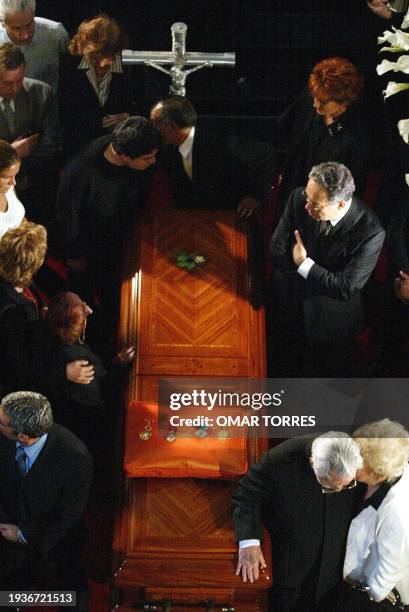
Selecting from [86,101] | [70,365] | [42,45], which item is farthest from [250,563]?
[42,45]

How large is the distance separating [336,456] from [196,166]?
6.45 feet

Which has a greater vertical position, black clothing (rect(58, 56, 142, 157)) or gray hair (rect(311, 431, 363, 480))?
black clothing (rect(58, 56, 142, 157))

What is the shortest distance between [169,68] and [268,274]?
1299 millimetres

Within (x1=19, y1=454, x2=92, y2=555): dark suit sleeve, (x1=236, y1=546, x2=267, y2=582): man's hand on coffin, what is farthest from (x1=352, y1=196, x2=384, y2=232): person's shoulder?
(x1=19, y1=454, x2=92, y2=555): dark suit sleeve

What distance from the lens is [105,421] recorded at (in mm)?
6629

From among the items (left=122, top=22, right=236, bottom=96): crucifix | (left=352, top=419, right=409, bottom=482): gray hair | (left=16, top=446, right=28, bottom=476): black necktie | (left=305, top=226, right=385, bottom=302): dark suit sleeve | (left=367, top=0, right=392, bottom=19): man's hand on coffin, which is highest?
(left=367, top=0, right=392, bottom=19): man's hand on coffin

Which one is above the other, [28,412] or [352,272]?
[352,272]

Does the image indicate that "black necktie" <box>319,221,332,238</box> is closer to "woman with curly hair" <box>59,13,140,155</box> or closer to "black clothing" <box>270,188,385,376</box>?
"black clothing" <box>270,188,385,376</box>

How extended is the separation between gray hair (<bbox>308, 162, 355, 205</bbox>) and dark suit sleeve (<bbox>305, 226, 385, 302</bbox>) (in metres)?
A: 0.33

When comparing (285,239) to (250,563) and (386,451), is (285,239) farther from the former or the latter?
(250,563)

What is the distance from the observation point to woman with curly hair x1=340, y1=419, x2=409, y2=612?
575 centimetres

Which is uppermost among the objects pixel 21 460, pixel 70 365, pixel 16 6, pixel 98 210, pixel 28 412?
pixel 16 6

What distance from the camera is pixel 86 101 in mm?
6980

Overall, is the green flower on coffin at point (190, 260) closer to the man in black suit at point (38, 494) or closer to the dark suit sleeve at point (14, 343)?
the dark suit sleeve at point (14, 343)
